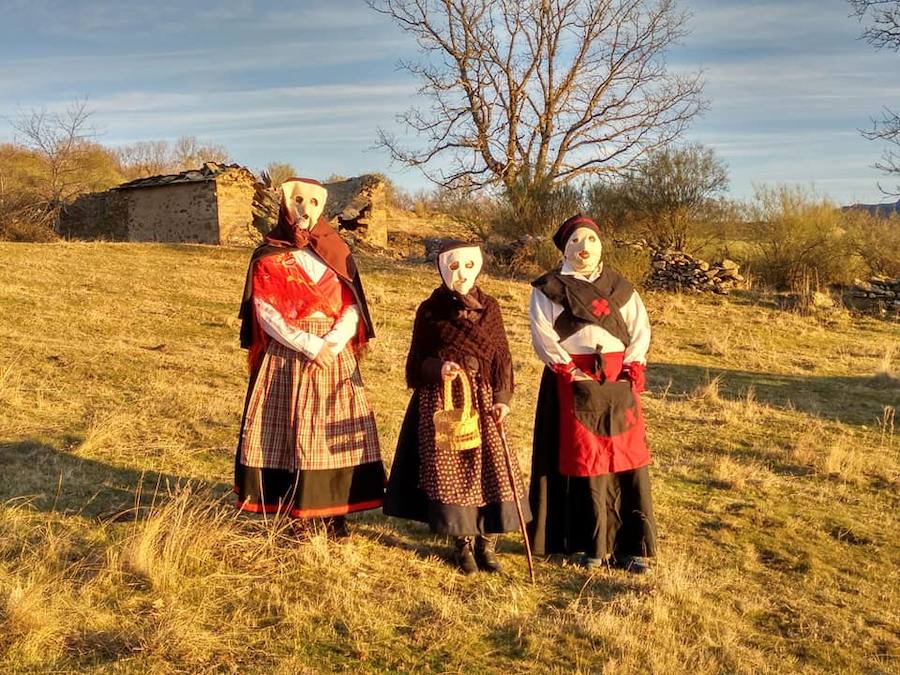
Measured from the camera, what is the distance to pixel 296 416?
3873 millimetres

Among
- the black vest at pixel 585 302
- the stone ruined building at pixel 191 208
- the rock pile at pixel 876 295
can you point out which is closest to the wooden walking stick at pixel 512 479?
the black vest at pixel 585 302

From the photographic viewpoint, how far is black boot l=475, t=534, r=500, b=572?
159 inches

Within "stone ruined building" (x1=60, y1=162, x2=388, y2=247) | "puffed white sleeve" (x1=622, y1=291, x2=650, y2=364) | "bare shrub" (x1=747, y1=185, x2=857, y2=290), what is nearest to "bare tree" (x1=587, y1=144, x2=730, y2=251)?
"bare shrub" (x1=747, y1=185, x2=857, y2=290)

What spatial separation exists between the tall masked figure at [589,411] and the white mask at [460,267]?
15.1 inches

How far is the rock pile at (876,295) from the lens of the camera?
16.7 meters

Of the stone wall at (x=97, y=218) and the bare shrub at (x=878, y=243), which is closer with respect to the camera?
the bare shrub at (x=878, y=243)

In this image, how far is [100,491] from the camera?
15.6 feet

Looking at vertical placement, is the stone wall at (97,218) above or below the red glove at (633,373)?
above

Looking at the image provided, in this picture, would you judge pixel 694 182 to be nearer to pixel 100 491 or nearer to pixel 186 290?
pixel 186 290

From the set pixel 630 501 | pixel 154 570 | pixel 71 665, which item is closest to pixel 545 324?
pixel 630 501

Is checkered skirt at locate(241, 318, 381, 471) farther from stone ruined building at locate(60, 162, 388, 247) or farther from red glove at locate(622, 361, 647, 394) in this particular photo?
stone ruined building at locate(60, 162, 388, 247)

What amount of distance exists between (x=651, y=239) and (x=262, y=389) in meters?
18.1

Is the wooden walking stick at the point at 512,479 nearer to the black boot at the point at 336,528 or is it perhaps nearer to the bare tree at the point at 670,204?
the black boot at the point at 336,528

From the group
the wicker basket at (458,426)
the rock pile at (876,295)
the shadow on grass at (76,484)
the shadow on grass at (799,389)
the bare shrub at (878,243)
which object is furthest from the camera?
the bare shrub at (878,243)
